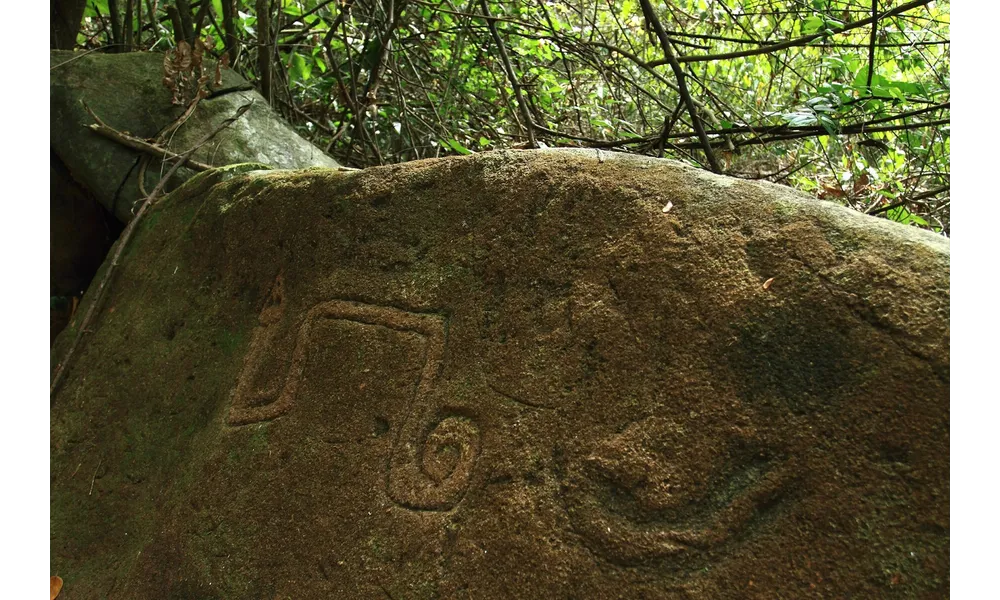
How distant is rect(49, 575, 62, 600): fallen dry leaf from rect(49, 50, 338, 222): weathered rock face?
1380 mm

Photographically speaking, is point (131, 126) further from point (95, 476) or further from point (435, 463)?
point (435, 463)

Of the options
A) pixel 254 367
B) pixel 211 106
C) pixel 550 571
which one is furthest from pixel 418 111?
pixel 550 571

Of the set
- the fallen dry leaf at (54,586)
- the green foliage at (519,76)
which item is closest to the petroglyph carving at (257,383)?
the fallen dry leaf at (54,586)

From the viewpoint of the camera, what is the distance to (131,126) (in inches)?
115

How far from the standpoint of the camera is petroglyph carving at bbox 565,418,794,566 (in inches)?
51.3

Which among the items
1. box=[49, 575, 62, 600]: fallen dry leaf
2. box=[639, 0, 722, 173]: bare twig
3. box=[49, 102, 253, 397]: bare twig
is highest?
box=[639, 0, 722, 173]: bare twig

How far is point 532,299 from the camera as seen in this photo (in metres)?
1.58

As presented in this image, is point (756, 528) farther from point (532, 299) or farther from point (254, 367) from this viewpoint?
point (254, 367)

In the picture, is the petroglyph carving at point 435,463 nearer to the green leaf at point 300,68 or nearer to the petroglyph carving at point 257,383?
the petroglyph carving at point 257,383

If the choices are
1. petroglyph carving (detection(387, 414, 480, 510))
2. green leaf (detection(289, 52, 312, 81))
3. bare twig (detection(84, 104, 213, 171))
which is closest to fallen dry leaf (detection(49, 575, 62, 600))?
petroglyph carving (detection(387, 414, 480, 510))

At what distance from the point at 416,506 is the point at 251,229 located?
0.94 meters

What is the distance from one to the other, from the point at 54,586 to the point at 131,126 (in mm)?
1735

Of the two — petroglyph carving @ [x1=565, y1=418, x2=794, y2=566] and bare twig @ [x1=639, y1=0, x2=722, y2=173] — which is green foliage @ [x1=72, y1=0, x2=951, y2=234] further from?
petroglyph carving @ [x1=565, y1=418, x2=794, y2=566]

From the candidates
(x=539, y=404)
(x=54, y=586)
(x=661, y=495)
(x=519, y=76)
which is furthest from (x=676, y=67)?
(x=54, y=586)
